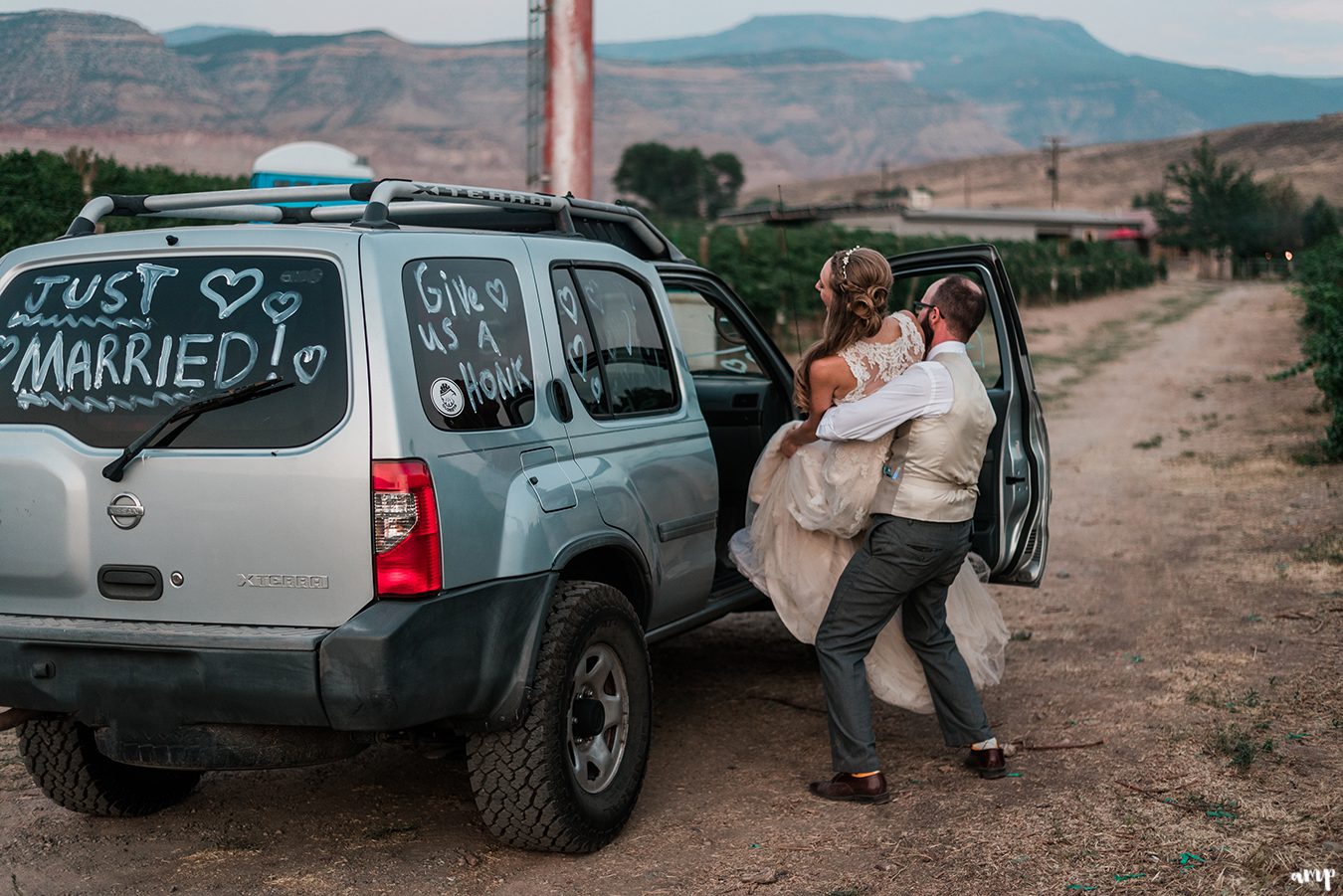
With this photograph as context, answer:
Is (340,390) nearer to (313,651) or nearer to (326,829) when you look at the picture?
(313,651)

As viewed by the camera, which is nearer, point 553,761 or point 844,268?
point 553,761

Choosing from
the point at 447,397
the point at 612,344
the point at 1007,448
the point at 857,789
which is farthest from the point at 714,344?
the point at 447,397

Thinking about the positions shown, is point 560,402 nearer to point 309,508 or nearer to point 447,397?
point 447,397

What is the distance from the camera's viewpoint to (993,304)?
5.95 metres

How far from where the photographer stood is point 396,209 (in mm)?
5121

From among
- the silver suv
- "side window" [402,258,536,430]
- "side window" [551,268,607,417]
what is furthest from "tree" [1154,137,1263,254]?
the silver suv

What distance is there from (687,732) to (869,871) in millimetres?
1682

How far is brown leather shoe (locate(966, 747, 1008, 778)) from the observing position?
5160 millimetres

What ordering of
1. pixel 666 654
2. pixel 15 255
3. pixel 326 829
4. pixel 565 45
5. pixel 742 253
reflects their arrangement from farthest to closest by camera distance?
pixel 742 253 < pixel 565 45 < pixel 666 654 < pixel 326 829 < pixel 15 255

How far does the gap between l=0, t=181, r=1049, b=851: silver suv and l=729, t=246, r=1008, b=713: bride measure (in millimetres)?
880

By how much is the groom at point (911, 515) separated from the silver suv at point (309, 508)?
0.87 metres

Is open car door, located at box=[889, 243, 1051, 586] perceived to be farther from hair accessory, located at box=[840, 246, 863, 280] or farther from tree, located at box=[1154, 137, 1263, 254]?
tree, located at box=[1154, 137, 1263, 254]

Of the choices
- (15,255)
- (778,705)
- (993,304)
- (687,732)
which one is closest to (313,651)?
(15,255)

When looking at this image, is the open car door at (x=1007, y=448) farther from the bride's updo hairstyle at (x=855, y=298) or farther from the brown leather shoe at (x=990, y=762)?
the bride's updo hairstyle at (x=855, y=298)
